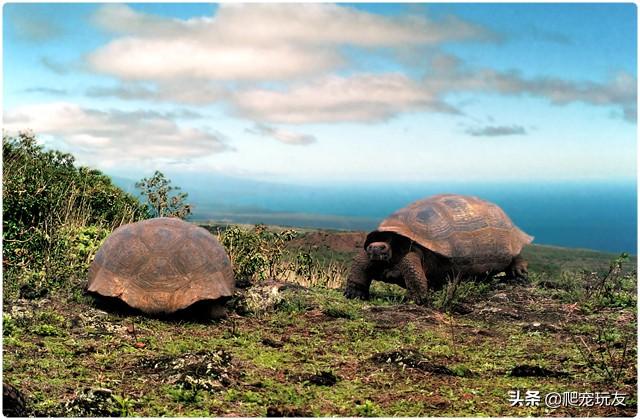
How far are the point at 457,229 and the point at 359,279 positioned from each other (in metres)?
1.75

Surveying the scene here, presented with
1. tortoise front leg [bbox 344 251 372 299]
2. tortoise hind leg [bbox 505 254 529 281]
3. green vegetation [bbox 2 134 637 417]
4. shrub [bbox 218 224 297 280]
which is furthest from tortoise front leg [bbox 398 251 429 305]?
shrub [bbox 218 224 297 280]

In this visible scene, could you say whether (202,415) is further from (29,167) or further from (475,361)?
(29,167)

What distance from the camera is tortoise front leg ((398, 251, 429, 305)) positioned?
11.5 m

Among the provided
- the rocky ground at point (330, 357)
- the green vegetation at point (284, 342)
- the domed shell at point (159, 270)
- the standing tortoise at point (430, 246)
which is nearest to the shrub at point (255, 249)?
the green vegetation at point (284, 342)

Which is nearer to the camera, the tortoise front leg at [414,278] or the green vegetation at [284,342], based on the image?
the green vegetation at [284,342]

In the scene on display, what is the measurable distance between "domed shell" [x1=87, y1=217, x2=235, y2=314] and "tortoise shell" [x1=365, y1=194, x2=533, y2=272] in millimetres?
3370

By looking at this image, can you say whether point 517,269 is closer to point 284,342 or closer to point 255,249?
point 255,249

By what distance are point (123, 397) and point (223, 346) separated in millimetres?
2227

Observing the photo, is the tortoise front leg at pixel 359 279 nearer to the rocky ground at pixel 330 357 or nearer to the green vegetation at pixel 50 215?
the rocky ground at pixel 330 357

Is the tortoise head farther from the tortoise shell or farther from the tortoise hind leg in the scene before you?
the tortoise hind leg

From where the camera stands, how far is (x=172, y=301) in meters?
9.13

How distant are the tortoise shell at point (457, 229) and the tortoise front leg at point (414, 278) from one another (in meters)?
0.29

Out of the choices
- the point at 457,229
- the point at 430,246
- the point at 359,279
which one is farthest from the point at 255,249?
the point at 457,229

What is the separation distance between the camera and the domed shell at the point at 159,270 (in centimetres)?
916
